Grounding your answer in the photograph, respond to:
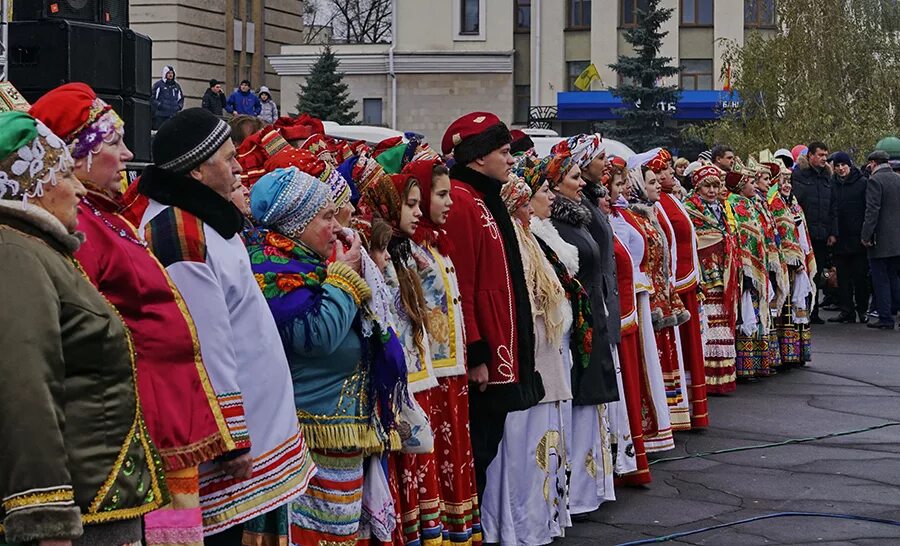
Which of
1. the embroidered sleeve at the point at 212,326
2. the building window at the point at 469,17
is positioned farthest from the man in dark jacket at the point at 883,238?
the building window at the point at 469,17

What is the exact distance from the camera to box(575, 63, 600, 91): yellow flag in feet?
162

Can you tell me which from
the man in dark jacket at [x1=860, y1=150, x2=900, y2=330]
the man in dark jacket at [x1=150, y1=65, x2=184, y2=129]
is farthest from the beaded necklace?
the man in dark jacket at [x1=150, y1=65, x2=184, y2=129]

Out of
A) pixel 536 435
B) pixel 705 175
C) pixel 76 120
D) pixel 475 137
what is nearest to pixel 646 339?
pixel 536 435

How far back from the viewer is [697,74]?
51.6m

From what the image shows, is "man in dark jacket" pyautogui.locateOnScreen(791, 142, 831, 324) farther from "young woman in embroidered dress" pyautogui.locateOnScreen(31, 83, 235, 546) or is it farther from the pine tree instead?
the pine tree

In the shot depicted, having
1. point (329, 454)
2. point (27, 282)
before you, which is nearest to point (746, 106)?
point (329, 454)

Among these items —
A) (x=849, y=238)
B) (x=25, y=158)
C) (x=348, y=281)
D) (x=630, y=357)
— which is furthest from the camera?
(x=849, y=238)

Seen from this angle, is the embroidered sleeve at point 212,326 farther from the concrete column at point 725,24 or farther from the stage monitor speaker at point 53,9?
the concrete column at point 725,24

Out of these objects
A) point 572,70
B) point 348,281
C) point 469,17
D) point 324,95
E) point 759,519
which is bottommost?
point 759,519

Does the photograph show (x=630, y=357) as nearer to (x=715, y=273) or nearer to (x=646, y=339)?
(x=646, y=339)

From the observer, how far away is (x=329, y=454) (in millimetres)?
5777

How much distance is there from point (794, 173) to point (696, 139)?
1675 cm

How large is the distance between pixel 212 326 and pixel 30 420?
1400 millimetres

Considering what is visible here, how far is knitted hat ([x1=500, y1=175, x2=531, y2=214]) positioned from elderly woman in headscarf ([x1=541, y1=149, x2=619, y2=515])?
54 cm
